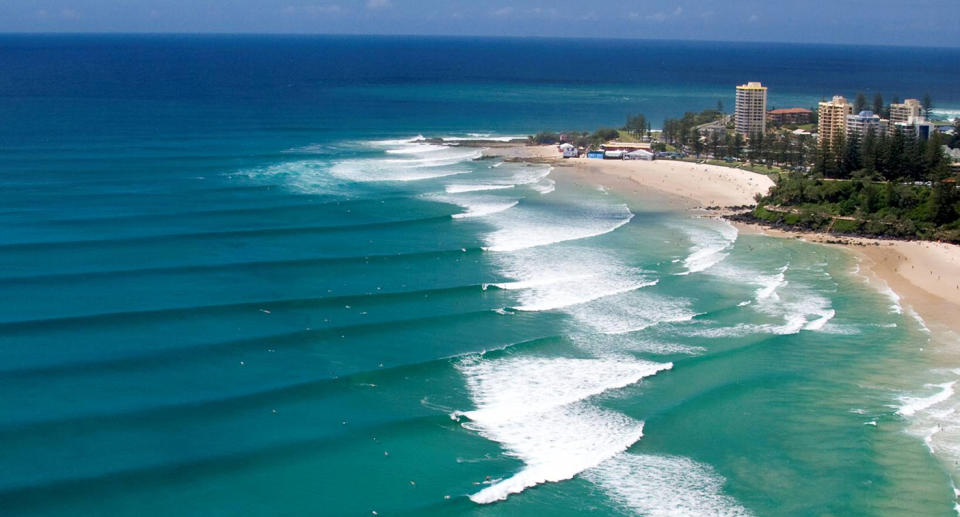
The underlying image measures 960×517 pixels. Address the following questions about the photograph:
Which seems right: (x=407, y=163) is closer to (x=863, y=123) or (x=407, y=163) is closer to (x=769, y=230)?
(x=769, y=230)

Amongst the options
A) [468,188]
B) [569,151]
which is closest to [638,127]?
[569,151]

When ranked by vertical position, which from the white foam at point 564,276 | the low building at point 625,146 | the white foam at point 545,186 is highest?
the low building at point 625,146

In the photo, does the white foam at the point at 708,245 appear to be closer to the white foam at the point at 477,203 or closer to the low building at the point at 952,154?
the white foam at the point at 477,203

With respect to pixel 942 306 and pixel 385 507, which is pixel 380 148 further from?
pixel 385 507

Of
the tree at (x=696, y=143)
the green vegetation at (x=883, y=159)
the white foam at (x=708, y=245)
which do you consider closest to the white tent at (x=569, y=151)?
the tree at (x=696, y=143)

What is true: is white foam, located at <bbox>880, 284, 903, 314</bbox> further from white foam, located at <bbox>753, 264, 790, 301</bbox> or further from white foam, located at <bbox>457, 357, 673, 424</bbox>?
white foam, located at <bbox>457, 357, 673, 424</bbox>

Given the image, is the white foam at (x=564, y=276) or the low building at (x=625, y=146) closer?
the white foam at (x=564, y=276)

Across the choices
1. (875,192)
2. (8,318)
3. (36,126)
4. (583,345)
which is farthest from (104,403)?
(36,126)
